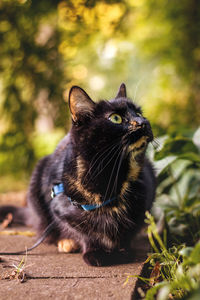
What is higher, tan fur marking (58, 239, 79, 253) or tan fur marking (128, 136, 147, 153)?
tan fur marking (128, 136, 147, 153)

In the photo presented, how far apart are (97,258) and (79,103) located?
807 mm

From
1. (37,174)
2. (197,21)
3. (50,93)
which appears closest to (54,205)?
(37,174)

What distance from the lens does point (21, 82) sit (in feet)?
10.4

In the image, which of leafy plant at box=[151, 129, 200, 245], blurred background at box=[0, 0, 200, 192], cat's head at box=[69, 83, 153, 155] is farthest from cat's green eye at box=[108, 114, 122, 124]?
leafy plant at box=[151, 129, 200, 245]

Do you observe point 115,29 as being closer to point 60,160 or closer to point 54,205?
point 60,160

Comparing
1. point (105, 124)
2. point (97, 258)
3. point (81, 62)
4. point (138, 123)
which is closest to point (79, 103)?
point (105, 124)

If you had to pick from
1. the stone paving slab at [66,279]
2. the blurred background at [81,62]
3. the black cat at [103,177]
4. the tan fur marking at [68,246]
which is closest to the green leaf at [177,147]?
the blurred background at [81,62]

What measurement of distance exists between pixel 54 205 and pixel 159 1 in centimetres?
365

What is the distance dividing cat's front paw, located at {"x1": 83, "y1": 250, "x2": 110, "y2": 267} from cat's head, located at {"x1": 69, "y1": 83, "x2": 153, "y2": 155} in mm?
534

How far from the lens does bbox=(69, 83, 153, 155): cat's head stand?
1.45 metres

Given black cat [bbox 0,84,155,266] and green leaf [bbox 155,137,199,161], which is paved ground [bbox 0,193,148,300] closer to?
black cat [bbox 0,84,155,266]

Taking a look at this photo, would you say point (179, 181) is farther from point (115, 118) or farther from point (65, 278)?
point (65, 278)

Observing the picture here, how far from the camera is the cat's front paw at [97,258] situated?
1.47m

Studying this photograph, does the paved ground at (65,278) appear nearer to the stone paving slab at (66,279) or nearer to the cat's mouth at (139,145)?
the stone paving slab at (66,279)
